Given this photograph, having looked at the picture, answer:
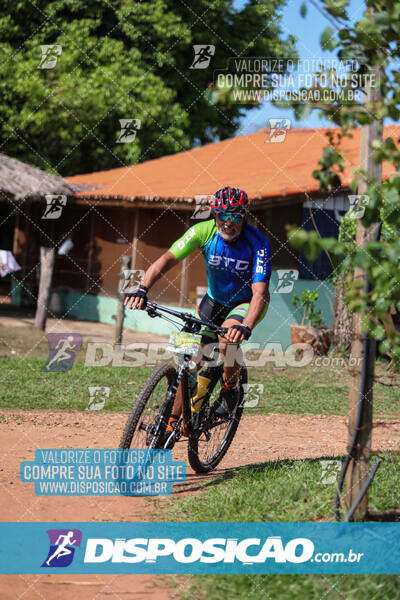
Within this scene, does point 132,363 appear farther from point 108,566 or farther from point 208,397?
point 108,566

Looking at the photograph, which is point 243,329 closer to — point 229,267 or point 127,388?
point 229,267

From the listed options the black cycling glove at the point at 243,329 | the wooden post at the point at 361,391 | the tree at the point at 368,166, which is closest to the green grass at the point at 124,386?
the black cycling glove at the point at 243,329

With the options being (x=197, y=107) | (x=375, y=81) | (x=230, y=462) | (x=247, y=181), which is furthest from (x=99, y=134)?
(x=375, y=81)

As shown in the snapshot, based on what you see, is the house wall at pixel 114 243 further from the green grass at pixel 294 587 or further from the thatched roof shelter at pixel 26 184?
the green grass at pixel 294 587

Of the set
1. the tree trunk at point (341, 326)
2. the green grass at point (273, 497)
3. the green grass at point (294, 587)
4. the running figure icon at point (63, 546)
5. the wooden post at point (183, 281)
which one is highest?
the wooden post at point (183, 281)

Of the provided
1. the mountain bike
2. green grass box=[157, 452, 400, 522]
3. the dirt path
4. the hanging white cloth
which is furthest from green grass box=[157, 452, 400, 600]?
the hanging white cloth

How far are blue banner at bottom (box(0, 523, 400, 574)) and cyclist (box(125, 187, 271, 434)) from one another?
42.1 inches

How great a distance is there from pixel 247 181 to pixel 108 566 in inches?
455

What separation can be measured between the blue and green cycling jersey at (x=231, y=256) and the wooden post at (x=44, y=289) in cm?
899

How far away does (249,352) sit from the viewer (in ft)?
43.4

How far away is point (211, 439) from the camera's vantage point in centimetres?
595

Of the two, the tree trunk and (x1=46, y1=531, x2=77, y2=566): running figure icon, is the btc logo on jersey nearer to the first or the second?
(x1=46, y1=531, x2=77, y2=566): running figure icon

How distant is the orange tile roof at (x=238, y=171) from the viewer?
46.3 ft

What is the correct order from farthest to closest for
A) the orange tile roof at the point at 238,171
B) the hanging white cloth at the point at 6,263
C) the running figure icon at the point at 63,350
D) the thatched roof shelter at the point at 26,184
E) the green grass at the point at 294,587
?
the thatched roof shelter at the point at 26,184 → the hanging white cloth at the point at 6,263 → the orange tile roof at the point at 238,171 → the running figure icon at the point at 63,350 → the green grass at the point at 294,587
